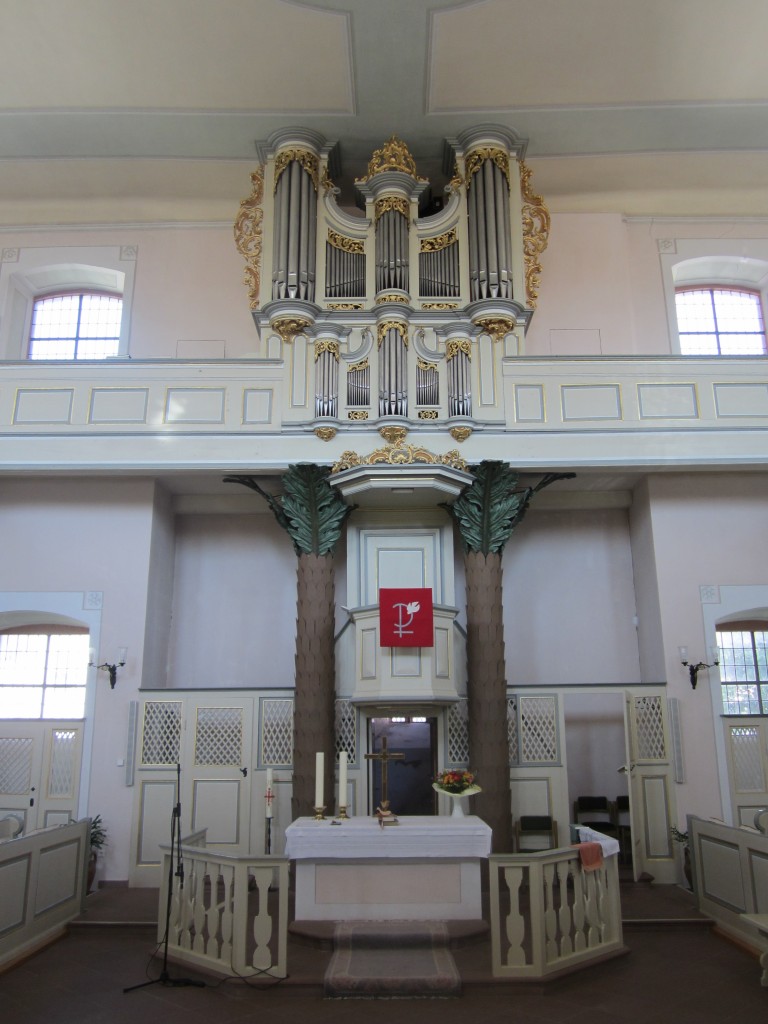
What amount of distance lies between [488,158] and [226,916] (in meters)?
10.6

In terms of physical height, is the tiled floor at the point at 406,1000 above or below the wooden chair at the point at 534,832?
below

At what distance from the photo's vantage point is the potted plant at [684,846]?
34.5ft

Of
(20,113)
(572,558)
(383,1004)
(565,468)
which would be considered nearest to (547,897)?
(383,1004)

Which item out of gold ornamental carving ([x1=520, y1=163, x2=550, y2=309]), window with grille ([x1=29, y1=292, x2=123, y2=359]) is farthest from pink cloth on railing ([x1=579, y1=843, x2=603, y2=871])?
window with grille ([x1=29, y1=292, x2=123, y2=359])

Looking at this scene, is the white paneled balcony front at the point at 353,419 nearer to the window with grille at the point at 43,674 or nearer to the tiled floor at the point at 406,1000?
the window with grille at the point at 43,674

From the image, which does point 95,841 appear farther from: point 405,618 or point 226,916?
point 405,618

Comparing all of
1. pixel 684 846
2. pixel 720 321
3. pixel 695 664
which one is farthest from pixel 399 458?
pixel 720 321

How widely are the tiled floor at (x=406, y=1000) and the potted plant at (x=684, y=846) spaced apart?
2.45m

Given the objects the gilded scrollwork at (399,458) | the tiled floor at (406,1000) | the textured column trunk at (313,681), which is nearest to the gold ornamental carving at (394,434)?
the gilded scrollwork at (399,458)

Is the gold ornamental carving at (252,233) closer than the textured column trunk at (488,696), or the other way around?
the textured column trunk at (488,696)

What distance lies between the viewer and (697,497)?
12492 millimetres

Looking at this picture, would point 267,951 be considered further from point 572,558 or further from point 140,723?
point 572,558

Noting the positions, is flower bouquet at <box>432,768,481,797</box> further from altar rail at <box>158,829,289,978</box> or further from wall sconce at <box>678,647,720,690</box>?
wall sconce at <box>678,647,720,690</box>

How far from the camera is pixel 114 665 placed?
11875 mm
